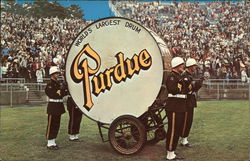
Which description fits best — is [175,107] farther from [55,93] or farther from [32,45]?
[32,45]

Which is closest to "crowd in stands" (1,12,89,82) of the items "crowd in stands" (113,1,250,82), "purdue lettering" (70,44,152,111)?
"purdue lettering" (70,44,152,111)

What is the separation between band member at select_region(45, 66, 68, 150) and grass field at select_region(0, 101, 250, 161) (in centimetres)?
35

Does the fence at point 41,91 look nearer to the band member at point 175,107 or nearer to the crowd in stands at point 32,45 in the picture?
the crowd in stands at point 32,45

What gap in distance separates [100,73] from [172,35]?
26.3 m

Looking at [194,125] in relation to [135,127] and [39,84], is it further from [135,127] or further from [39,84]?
[39,84]

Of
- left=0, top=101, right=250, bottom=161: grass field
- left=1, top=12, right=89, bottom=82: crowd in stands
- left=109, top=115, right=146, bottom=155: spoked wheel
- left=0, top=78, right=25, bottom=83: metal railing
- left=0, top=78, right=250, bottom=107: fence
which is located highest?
left=1, top=12, right=89, bottom=82: crowd in stands

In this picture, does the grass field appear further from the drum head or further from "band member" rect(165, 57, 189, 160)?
the drum head

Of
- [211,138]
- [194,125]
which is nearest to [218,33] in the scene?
[194,125]

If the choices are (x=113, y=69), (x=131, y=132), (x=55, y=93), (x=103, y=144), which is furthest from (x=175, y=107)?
(x=55, y=93)

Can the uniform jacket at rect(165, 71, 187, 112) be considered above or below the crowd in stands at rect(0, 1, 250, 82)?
below

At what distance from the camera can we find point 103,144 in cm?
853

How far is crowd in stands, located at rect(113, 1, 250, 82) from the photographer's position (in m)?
24.2

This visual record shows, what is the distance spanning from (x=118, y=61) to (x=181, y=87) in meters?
1.47

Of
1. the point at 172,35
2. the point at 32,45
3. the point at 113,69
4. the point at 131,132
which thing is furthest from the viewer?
the point at 172,35
